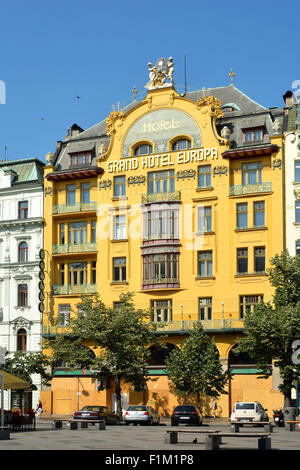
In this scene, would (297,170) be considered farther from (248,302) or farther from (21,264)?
(21,264)

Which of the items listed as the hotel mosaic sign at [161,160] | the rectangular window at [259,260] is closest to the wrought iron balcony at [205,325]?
the rectangular window at [259,260]

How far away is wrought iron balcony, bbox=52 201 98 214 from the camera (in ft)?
215

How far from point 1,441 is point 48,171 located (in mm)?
37788

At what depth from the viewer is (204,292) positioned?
200ft

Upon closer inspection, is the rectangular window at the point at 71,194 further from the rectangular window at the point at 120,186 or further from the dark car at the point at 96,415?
the dark car at the point at 96,415

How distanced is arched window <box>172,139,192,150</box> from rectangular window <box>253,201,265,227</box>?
758cm

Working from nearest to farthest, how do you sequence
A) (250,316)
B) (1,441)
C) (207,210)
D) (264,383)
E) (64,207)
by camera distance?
1. (1,441)
2. (250,316)
3. (264,383)
4. (207,210)
5. (64,207)

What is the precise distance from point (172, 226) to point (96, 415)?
1946 cm

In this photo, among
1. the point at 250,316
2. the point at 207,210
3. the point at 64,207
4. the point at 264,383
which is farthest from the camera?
the point at 64,207

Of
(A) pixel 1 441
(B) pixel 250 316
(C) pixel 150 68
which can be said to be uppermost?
(C) pixel 150 68

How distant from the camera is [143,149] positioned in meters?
65.2

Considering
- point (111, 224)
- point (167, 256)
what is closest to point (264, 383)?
point (167, 256)

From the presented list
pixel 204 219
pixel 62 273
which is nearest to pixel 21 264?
pixel 62 273

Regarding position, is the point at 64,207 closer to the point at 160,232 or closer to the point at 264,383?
the point at 160,232
